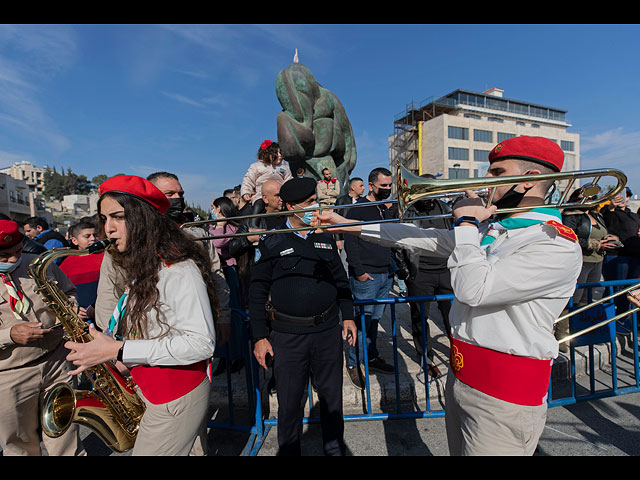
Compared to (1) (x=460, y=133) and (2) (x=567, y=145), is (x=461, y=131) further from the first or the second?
(2) (x=567, y=145)

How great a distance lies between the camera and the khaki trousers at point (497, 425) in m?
1.61

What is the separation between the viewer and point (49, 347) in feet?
8.55

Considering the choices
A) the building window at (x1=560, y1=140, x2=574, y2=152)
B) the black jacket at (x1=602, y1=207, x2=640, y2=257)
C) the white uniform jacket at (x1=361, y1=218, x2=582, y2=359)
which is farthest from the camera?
the building window at (x1=560, y1=140, x2=574, y2=152)

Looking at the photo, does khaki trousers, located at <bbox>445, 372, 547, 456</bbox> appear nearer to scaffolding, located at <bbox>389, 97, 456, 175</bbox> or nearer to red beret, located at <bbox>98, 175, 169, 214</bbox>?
red beret, located at <bbox>98, 175, 169, 214</bbox>

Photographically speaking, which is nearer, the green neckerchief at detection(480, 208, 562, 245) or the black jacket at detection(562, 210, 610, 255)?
the green neckerchief at detection(480, 208, 562, 245)

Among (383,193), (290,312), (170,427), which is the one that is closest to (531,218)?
(290,312)

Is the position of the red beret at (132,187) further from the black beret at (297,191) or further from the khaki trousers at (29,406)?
the khaki trousers at (29,406)

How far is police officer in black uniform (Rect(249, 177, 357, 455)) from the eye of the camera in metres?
2.55

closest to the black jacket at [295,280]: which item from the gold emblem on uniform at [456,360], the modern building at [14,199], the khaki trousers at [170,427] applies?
the khaki trousers at [170,427]

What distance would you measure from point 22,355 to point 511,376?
129 inches

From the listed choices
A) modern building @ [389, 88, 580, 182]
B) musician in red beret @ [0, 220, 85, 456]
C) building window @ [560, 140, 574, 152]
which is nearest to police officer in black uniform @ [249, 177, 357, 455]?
musician in red beret @ [0, 220, 85, 456]
